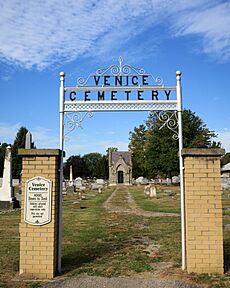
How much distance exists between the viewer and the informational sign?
6.69m

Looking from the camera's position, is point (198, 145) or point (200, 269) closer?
point (200, 269)

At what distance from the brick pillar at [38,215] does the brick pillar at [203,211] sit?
2584mm

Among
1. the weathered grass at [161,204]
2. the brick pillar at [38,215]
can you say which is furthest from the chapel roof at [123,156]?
the brick pillar at [38,215]

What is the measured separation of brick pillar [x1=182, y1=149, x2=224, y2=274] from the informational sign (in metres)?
2.72

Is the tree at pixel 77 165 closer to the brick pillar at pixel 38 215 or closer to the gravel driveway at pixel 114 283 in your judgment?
the brick pillar at pixel 38 215

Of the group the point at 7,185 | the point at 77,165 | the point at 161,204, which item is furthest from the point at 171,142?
the point at 77,165

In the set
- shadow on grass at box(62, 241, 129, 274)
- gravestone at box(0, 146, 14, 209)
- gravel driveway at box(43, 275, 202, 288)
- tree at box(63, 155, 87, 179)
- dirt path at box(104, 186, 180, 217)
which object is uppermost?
tree at box(63, 155, 87, 179)

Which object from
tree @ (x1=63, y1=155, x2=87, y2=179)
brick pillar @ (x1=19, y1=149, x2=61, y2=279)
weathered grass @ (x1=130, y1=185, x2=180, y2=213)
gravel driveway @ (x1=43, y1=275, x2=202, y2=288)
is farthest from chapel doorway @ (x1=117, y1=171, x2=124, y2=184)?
gravel driveway @ (x1=43, y1=275, x2=202, y2=288)

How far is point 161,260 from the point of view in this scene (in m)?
7.52

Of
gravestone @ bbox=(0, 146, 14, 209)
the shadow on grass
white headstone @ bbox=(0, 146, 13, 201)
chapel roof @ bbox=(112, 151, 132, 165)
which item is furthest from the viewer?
chapel roof @ bbox=(112, 151, 132, 165)

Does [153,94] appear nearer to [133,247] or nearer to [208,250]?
[208,250]

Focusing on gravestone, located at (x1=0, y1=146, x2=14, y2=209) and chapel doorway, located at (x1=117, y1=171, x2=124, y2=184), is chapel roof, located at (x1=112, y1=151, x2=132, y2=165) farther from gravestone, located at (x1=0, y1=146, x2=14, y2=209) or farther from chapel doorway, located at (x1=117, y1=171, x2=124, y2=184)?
gravestone, located at (x1=0, y1=146, x2=14, y2=209)

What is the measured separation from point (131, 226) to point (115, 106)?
6991mm

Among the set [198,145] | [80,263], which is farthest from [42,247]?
[198,145]
